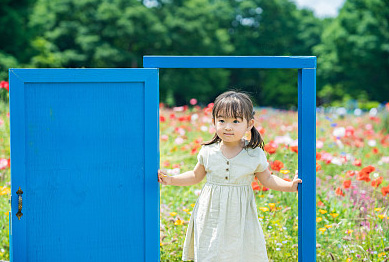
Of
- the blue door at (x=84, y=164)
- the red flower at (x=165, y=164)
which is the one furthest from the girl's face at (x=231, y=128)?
the red flower at (x=165, y=164)

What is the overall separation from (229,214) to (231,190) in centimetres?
13

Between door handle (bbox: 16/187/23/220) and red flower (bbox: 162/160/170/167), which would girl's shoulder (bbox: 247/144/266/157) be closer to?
door handle (bbox: 16/187/23/220)

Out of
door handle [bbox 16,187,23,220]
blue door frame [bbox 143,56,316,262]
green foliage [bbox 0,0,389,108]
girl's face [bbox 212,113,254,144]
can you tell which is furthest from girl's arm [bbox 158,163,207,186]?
green foliage [bbox 0,0,389,108]

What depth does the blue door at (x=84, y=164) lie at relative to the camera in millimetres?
2744

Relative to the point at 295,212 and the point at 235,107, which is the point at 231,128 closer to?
the point at 235,107

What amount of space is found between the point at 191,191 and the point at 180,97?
976 inches

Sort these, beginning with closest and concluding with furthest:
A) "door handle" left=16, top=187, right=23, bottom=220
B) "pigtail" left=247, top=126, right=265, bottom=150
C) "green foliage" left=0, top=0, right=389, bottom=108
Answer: "door handle" left=16, top=187, right=23, bottom=220
"pigtail" left=247, top=126, right=265, bottom=150
"green foliage" left=0, top=0, right=389, bottom=108

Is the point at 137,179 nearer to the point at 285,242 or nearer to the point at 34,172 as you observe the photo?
the point at 34,172

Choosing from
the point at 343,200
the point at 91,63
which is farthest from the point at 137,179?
the point at 91,63

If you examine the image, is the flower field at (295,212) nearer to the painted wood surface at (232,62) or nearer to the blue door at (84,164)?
the painted wood surface at (232,62)

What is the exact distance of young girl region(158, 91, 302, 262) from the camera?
275cm

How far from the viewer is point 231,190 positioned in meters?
2.78

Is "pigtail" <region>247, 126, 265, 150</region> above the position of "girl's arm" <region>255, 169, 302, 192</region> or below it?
above

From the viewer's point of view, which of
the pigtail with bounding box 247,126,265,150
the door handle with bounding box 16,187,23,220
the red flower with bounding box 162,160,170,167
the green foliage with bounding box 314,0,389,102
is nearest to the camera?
the door handle with bounding box 16,187,23,220
